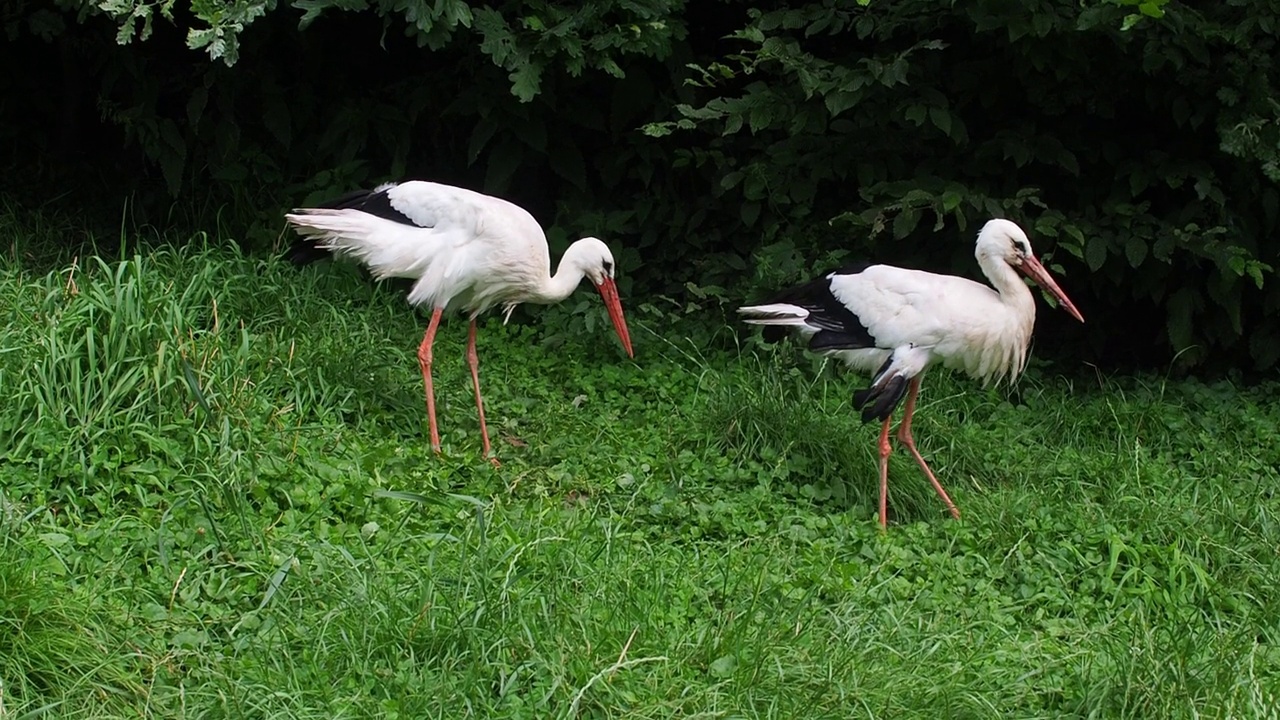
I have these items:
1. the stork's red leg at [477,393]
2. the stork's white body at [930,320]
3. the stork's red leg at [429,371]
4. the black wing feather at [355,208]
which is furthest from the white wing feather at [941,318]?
the black wing feather at [355,208]

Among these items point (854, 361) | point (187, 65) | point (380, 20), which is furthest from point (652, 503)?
point (187, 65)

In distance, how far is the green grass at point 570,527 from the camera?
10.6ft

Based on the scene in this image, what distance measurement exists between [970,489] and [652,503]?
1447 millimetres

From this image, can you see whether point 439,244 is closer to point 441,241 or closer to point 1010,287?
point 441,241

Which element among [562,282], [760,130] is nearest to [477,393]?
[562,282]

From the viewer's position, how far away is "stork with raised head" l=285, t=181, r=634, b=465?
17.7 ft

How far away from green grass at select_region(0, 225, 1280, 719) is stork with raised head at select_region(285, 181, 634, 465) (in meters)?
0.37

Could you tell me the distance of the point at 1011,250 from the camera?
17.3 ft

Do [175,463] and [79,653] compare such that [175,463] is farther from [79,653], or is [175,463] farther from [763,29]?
[763,29]

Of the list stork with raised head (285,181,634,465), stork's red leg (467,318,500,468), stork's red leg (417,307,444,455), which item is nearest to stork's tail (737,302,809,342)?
stork with raised head (285,181,634,465)

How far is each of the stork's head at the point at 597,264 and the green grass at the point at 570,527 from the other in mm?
416

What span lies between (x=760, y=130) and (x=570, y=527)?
320 cm

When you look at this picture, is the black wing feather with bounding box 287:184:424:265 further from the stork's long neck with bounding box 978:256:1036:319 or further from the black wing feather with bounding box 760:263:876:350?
the stork's long neck with bounding box 978:256:1036:319

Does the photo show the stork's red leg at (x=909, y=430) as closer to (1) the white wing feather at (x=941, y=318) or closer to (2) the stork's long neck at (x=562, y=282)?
(1) the white wing feather at (x=941, y=318)
